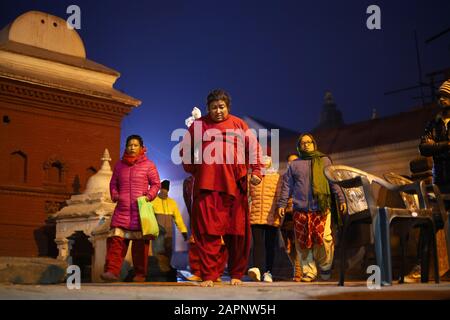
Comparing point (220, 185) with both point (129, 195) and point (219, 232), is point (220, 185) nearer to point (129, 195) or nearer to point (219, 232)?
point (219, 232)

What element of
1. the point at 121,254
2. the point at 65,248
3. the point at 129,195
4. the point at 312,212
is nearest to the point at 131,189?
the point at 129,195

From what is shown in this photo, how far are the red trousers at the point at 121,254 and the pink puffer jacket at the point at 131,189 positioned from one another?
21cm

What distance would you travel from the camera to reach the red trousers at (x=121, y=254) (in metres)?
7.33

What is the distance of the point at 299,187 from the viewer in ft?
26.7

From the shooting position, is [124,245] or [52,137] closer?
[124,245]

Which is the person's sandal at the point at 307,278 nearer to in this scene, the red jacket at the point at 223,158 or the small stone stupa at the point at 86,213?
the red jacket at the point at 223,158

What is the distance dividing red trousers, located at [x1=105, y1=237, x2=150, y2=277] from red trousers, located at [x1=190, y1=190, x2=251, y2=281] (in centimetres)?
154

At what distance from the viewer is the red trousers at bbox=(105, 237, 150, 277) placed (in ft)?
24.1

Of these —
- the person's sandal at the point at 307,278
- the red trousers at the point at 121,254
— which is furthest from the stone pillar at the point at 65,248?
the person's sandal at the point at 307,278

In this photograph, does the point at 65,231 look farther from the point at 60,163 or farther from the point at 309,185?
the point at 309,185
